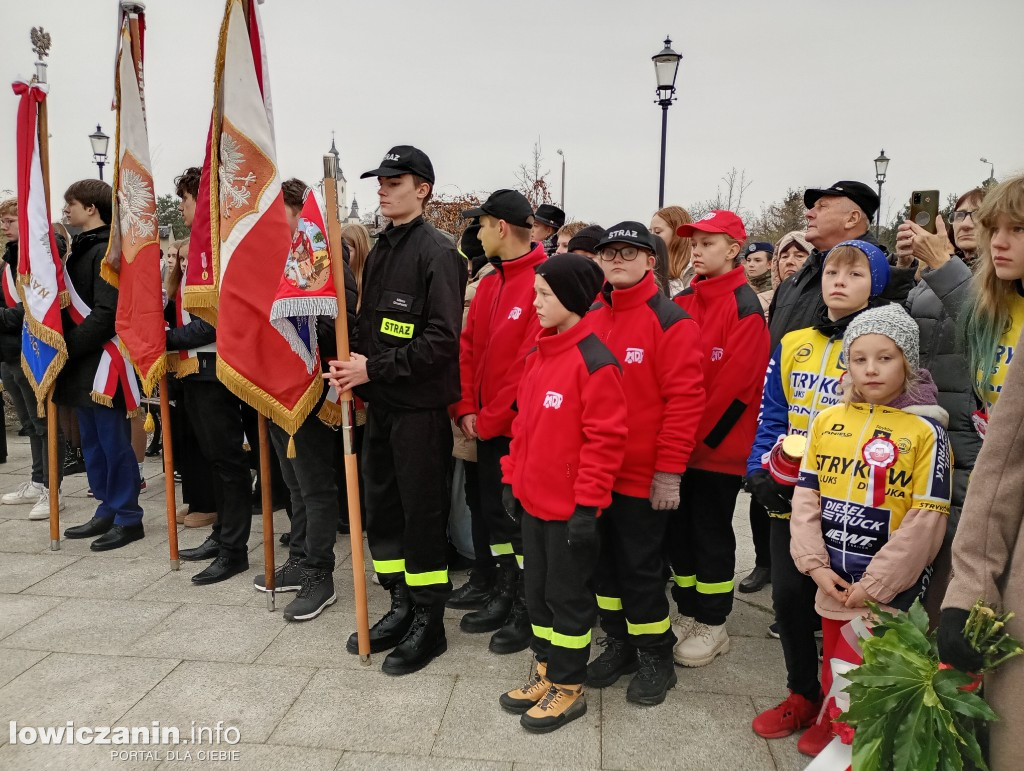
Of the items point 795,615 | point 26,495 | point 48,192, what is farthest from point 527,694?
point 26,495

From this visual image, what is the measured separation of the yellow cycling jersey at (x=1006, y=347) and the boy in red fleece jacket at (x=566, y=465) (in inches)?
52.3

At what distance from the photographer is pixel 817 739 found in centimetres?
279

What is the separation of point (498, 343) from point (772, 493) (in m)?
1.63

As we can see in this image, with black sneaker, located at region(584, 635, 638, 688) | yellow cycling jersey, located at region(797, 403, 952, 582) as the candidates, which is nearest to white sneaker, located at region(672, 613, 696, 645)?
black sneaker, located at region(584, 635, 638, 688)

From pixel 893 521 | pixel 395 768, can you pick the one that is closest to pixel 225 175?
pixel 395 768

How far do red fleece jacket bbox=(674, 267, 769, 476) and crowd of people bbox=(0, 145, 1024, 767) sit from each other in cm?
1

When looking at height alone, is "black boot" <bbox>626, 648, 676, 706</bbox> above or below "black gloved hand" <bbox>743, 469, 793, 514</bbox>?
below

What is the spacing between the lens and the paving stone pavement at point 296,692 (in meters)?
2.82

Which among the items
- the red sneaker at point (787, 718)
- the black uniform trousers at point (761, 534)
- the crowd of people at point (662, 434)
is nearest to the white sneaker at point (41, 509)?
the crowd of people at point (662, 434)

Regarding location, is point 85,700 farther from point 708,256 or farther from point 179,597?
point 708,256

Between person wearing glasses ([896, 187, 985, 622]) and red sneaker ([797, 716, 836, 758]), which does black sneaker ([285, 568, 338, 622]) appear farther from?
person wearing glasses ([896, 187, 985, 622])

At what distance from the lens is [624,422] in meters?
2.97

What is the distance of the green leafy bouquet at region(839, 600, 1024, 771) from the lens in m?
1.77

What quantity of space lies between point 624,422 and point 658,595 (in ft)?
2.85
